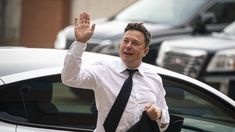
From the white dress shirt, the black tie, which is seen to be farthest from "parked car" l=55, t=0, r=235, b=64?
the black tie

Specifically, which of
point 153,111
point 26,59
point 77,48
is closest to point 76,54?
point 77,48

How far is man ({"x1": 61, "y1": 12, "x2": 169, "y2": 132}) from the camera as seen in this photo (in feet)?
10.3

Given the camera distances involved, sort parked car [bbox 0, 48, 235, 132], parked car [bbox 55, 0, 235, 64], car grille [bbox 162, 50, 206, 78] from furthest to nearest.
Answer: parked car [bbox 55, 0, 235, 64], car grille [bbox 162, 50, 206, 78], parked car [bbox 0, 48, 235, 132]

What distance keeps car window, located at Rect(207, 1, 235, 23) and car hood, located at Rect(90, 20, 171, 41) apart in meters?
1.24

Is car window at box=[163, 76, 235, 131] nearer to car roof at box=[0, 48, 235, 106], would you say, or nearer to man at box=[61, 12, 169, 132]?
car roof at box=[0, 48, 235, 106]

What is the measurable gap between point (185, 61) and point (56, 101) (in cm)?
469

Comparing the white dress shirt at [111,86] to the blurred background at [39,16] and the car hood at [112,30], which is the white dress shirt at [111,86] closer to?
the car hood at [112,30]

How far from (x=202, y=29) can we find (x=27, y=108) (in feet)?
19.3

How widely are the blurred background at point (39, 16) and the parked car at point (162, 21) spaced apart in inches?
265

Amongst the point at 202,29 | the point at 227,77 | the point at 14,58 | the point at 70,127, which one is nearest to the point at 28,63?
the point at 14,58

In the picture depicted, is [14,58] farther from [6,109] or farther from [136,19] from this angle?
[136,19]

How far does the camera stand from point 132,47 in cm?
322

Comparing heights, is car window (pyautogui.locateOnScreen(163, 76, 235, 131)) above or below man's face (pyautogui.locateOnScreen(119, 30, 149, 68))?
below

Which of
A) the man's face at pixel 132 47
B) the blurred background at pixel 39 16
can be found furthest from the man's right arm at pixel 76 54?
the blurred background at pixel 39 16
